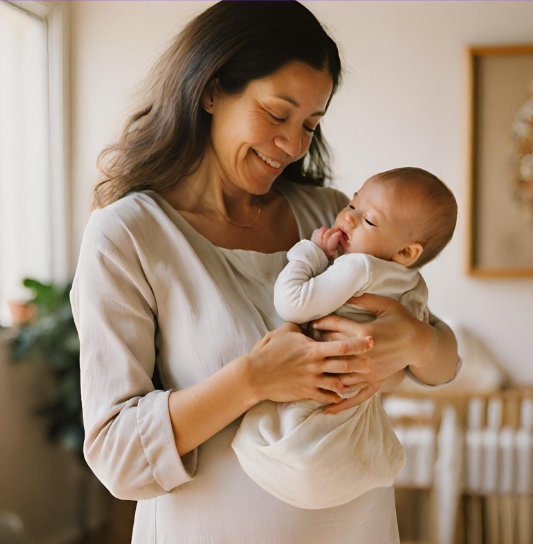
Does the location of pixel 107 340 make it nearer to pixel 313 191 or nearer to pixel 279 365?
pixel 279 365

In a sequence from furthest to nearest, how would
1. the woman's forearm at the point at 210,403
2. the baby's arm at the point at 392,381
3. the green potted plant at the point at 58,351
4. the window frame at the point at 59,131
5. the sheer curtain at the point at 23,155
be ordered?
the window frame at the point at 59,131 < the sheer curtain at the point at 23,155 < the green potted plant at the point at 58,351 < the baby's arm at the point at 392,381 < the woman's forearm at the point at 210,403

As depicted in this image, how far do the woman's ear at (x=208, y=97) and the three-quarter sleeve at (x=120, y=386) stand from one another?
0.32m

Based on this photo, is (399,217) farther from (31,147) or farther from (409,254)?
(31,147)

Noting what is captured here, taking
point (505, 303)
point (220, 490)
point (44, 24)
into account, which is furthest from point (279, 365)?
point (44, 24)

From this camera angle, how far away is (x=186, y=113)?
43.8 inches

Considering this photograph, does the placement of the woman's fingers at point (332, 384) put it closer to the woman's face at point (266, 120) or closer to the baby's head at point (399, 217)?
the baby's head at point (399, 217)

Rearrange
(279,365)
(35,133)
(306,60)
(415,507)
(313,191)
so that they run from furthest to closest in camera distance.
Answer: (35,133)
(415,507)
(313,191)
(306,60)
(279,365)

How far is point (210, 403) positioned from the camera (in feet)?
3.02

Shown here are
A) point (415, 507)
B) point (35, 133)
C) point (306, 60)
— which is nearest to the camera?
point (306, 60)

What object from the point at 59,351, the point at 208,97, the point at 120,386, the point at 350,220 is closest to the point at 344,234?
the point at 350,220

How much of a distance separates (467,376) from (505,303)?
17.1 inches

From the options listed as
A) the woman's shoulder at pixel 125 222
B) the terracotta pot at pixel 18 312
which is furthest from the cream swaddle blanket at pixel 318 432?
the terracotta pot at pixel 18 312

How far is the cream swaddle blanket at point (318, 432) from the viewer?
3.06 ft

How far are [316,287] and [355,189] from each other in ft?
7.22
